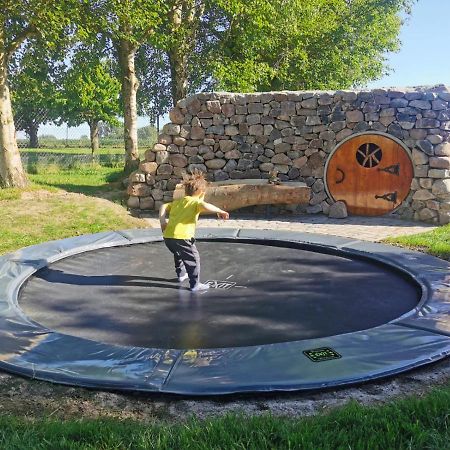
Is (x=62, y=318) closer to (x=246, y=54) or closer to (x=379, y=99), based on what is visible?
(x=379, y=99)

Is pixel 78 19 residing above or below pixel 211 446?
above

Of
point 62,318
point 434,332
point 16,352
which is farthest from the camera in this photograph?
point 62,318

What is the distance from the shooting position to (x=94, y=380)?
2297mm

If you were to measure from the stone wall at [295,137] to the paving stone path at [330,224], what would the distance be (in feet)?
1.26

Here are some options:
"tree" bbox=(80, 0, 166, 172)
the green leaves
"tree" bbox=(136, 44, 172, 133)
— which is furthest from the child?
the green leaves

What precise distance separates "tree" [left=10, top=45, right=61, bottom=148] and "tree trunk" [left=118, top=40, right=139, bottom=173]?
5.24ft

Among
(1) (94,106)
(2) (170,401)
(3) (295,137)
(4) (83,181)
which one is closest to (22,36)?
(4) (83,181)

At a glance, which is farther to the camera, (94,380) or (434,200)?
(434,200)

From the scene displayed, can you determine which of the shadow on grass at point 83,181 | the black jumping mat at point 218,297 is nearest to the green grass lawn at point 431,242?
the black jumping mat at point 218,297

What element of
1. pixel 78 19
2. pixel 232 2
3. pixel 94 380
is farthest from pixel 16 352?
pixel 232 2

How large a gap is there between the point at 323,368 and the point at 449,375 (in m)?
0.62

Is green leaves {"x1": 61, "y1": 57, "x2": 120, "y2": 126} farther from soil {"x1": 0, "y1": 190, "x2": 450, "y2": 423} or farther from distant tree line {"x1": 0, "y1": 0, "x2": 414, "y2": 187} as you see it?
soil {"x1": 0, "y1": 190, "x2": 450, "y2": 423}

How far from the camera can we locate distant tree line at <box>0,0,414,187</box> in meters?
8.48

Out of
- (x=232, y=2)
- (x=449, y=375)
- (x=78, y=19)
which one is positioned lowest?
(x=449, y=375)
